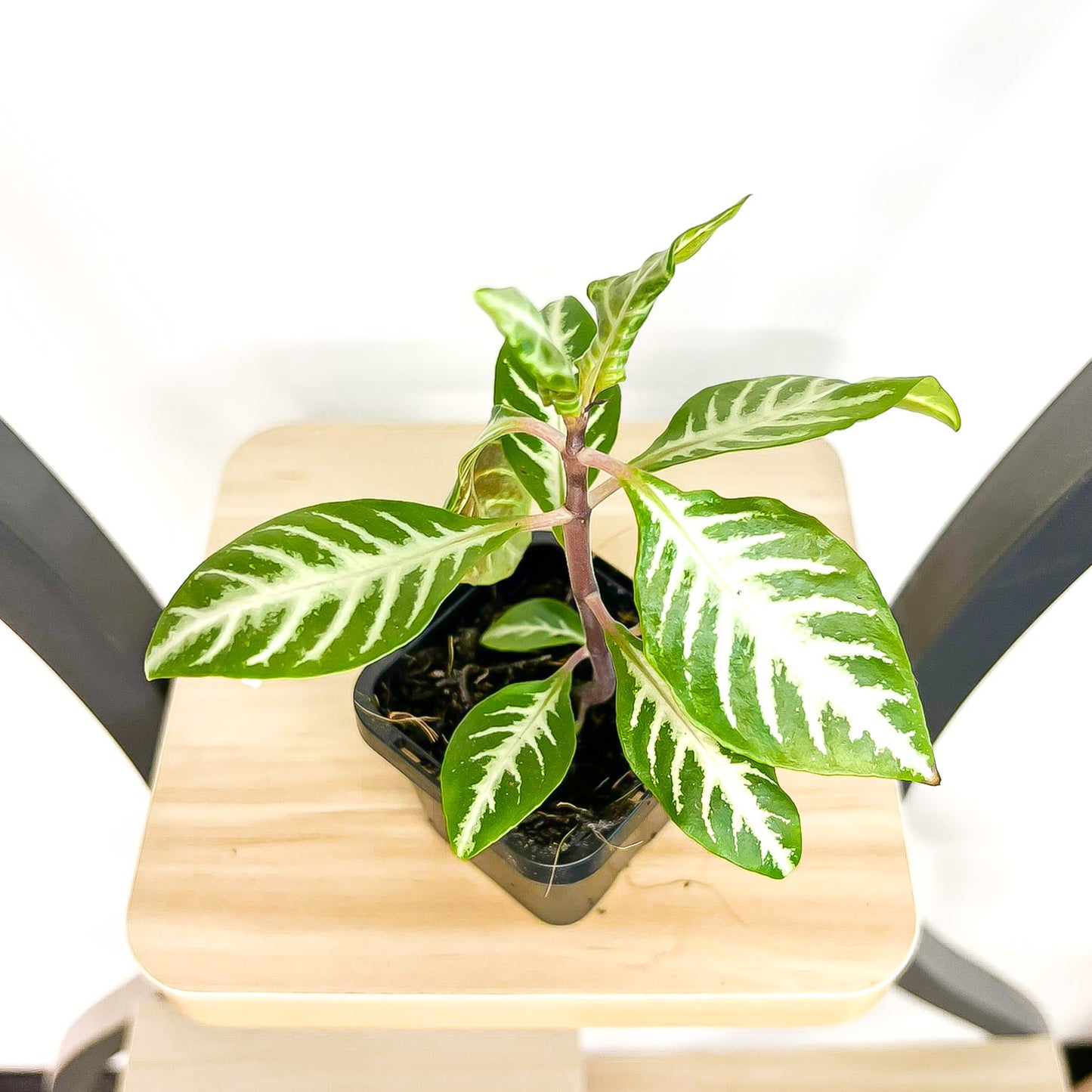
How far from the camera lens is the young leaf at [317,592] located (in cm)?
33

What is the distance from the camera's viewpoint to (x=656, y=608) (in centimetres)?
33

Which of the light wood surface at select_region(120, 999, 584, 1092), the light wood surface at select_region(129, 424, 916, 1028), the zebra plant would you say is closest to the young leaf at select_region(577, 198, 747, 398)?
the zebra plant

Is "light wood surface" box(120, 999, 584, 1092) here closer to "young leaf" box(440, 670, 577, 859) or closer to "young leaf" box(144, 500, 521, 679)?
"young leaf" box(440, 670, 577, 859)

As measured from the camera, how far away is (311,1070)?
852 mm

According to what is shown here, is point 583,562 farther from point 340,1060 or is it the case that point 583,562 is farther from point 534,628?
point 340,1060

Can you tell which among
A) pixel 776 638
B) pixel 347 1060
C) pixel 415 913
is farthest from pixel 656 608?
pixel 347 1060

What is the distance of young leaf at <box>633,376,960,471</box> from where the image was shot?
1.13 ft

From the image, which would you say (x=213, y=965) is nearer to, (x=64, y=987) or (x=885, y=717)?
(x=885, y=717)

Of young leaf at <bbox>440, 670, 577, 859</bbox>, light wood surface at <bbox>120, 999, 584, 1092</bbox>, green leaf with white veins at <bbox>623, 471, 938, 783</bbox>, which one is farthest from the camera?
light wood surface at <bbox>120, 999, 584, 1092</bbox>

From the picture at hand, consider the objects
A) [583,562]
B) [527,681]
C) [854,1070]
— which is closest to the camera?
[583,562]

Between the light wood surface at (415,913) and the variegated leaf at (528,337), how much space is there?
359mm

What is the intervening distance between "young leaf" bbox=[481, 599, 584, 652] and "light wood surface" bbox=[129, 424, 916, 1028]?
0.15 metres

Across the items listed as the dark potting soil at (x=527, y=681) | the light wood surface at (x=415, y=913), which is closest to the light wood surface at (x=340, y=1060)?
the light wood surface at (x=415, y=913)

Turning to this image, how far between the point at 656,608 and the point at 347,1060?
737 millimetres
